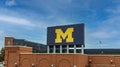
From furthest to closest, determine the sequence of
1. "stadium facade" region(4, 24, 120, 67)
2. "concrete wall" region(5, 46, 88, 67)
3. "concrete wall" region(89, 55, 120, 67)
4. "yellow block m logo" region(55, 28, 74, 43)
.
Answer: "yellow block m logo" region(55, 28, 74, 43) → "concrete wall" region(89, 55, 120, 67) → "stadium facade" region(4, 24, 120, 67) → "concrete wall" region(5, 46, 88, 67)

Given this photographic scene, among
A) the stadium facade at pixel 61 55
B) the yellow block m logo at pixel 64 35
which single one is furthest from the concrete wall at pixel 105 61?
the yellow block m logo at pixel 64 35

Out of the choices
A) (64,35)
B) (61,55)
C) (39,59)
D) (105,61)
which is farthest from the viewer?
(64,35)

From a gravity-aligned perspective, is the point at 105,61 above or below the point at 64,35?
below

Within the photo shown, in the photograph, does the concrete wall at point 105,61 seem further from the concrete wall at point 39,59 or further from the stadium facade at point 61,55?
the concrete wall at point 39,59

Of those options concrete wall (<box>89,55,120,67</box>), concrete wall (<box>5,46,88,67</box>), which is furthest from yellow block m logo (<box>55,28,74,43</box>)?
concrete wall (<box>89,55,120,67</box>)

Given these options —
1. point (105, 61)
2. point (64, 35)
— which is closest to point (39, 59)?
point (64, 35)

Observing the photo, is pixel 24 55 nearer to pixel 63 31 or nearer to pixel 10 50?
pixel 10 50

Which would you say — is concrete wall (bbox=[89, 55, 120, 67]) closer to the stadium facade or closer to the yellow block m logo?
A: the stadium facade

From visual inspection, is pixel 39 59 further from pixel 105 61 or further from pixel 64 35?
pixel 105 61

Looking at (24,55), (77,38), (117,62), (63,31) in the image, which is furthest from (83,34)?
(24,55)

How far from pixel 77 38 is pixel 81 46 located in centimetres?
193

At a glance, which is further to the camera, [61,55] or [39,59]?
[39,59]

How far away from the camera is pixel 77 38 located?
46.1m

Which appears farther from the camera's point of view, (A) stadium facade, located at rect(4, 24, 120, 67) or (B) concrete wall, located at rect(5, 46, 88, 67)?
(A) stadium facade, located at rect(4, 24, 120, 67)
